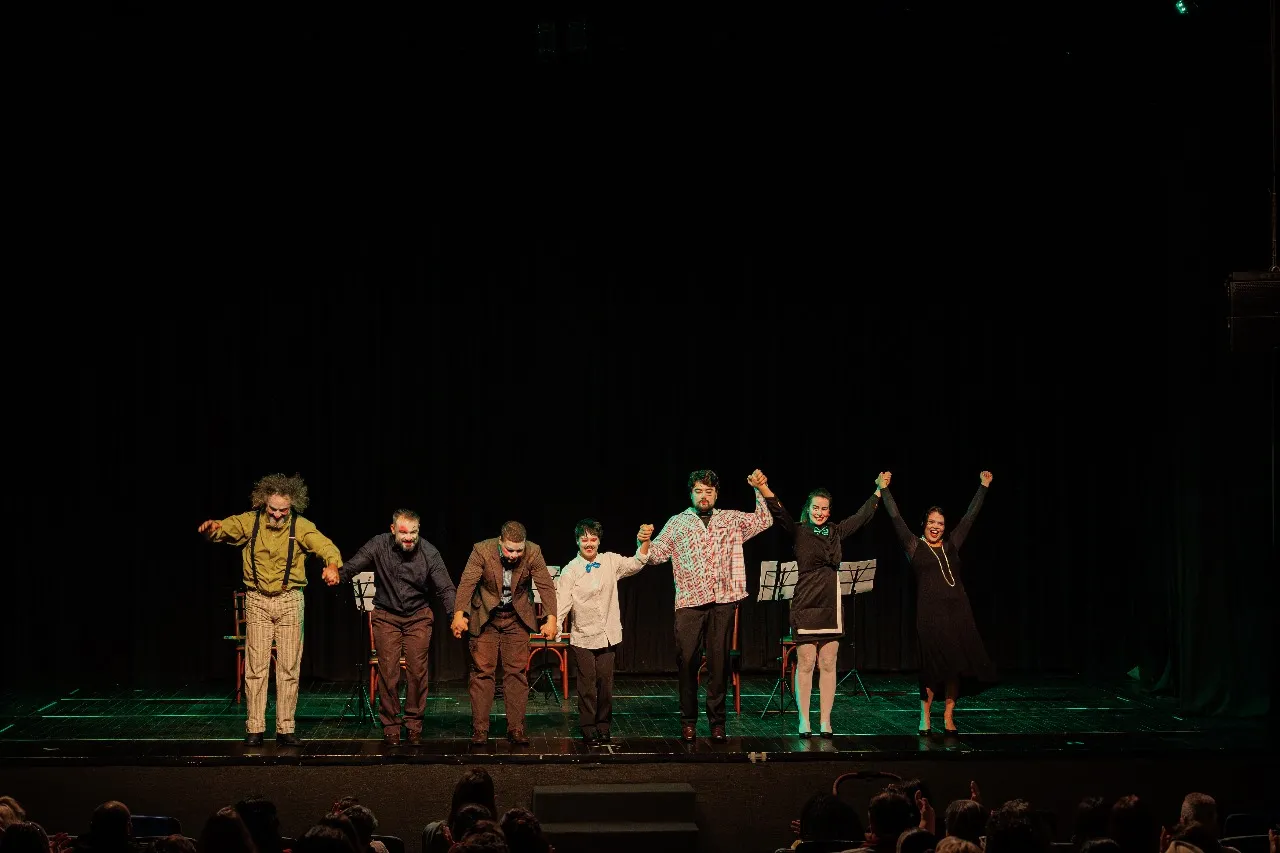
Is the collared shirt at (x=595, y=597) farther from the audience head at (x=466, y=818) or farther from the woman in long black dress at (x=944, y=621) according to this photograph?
the audience head at (x=466, y=818)

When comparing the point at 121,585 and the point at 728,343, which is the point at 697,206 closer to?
the point at 728,343

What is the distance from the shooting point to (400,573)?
9.28 m

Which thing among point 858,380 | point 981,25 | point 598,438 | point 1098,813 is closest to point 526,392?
point 598,438

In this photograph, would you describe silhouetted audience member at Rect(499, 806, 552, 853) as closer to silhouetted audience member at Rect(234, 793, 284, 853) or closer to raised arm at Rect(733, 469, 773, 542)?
silhouetted audience member at Rect(234, 793, 284, 853)

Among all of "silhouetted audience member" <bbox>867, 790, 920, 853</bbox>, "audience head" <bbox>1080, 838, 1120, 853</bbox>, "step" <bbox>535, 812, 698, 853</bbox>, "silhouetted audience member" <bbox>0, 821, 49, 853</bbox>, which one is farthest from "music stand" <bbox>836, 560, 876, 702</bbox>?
"silhouetted audience member" <bbox>0, 821, 49, 853</bbox>

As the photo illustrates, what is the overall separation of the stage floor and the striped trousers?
24 cm

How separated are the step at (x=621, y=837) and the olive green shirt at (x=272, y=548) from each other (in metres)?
2.28

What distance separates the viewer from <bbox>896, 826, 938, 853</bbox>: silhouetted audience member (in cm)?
496

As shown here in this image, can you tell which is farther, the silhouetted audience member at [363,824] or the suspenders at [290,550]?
the suspenders at [290,550]

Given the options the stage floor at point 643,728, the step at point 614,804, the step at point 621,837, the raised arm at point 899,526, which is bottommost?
the step at point 621,837

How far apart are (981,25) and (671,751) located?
19.5 feet

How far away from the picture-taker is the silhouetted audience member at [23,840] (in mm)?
4711

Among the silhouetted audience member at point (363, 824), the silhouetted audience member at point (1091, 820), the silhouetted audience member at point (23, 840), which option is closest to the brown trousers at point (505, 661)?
the silhouetted audience member at point (363, 824)

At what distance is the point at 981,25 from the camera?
10867mm
